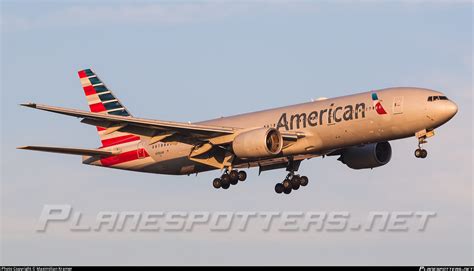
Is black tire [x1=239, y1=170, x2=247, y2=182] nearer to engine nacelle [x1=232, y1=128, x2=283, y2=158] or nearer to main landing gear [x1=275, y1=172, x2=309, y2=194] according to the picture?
engine nacelle [x1=232, y1=128, x2=283, y2=158]

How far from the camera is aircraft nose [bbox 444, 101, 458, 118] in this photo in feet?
217

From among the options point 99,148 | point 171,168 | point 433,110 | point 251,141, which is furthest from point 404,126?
point 99,148

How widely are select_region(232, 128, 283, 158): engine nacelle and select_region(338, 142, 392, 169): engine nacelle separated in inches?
326

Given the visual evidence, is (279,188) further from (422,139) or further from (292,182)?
(422,139)

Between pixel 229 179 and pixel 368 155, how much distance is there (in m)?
9.54

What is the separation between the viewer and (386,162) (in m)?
75.6

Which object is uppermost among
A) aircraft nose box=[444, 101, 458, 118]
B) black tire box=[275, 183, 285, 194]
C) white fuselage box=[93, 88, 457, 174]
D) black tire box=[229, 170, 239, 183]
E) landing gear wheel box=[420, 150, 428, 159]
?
aircraft nose box=[444, 101, 458, 118]

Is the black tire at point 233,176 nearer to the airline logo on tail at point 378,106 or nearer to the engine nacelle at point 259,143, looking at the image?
the engine nacelle at point 259,143

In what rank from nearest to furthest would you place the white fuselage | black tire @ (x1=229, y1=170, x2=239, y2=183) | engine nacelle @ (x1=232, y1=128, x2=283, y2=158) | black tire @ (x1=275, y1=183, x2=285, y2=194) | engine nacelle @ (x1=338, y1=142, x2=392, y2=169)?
the white fuselage, engine nacelle @ (x1=232, y1=128, x2=283, y2=158), black tire @ (x1=229, y1=170, x2=239, y2=183), black tire @ (x1=275, y1=183, x2=285, y2=194), engine nacelle @ (x1=338, y1=142, x2=392, y2=169)

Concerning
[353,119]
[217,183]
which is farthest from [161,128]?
[353,119]

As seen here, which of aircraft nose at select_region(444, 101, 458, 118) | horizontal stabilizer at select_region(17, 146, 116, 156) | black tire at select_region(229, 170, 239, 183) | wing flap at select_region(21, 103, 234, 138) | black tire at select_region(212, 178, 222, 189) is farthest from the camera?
black tire at select_region(212, 178, 222, 189)

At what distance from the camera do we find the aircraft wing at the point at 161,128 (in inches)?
2623

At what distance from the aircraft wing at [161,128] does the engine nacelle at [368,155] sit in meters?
7.57

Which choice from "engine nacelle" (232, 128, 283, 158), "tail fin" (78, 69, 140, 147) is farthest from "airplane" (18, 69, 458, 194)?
"tail fin" (78, 69, 140, 147)
